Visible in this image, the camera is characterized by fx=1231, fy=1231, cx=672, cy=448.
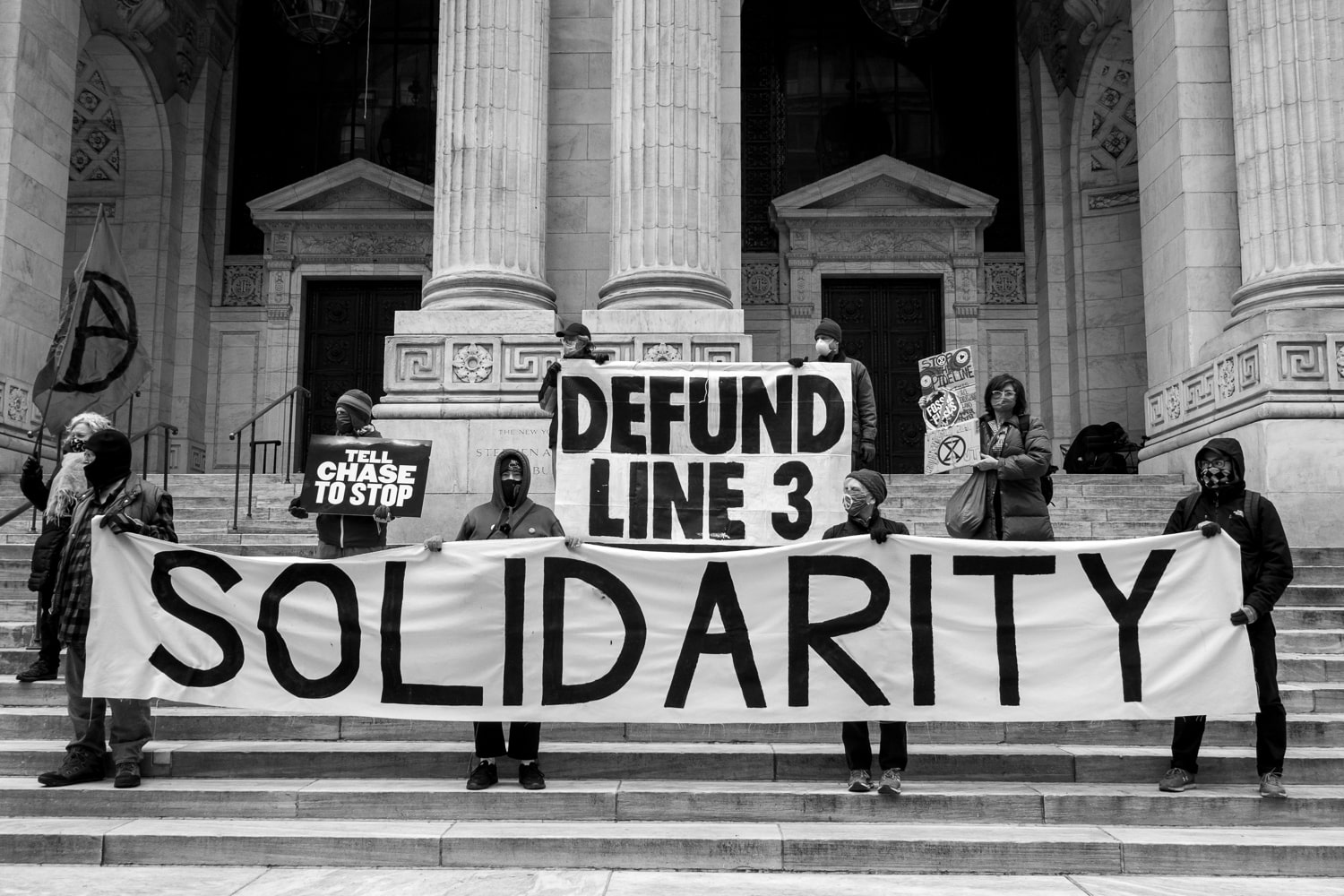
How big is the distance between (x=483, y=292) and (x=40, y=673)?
661 centimetres

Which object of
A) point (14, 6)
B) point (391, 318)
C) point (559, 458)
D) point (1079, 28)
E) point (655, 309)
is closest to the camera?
point (559, 458)

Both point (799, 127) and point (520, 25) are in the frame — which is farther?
point (799, 127)

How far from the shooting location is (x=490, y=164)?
14.1 metres

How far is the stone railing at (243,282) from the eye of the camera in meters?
22.6

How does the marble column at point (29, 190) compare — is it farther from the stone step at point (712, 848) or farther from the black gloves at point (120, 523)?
the stone step at point (712, 848)

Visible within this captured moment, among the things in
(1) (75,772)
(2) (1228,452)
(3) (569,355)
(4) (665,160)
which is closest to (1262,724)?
(2) (1228,452)

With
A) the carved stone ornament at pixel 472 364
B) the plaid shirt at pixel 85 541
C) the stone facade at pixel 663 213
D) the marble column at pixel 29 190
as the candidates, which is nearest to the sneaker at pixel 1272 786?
the stone facade at pixel 663 213

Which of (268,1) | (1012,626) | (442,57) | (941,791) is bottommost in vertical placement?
(941,791)

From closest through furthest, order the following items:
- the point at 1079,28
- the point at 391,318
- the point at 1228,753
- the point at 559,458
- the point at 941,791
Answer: the point at 941,791 → the point at 1228,753 → the point at 559,458 → the point at 1079,28 → the point at 391,318

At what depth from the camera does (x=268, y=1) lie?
23.4 metres

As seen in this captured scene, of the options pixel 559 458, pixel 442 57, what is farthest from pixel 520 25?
pixel 559 458

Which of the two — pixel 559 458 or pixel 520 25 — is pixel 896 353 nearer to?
pixel 520 25

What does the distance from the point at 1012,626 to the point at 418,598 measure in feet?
12.1

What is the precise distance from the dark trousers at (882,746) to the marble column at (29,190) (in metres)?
12.3
